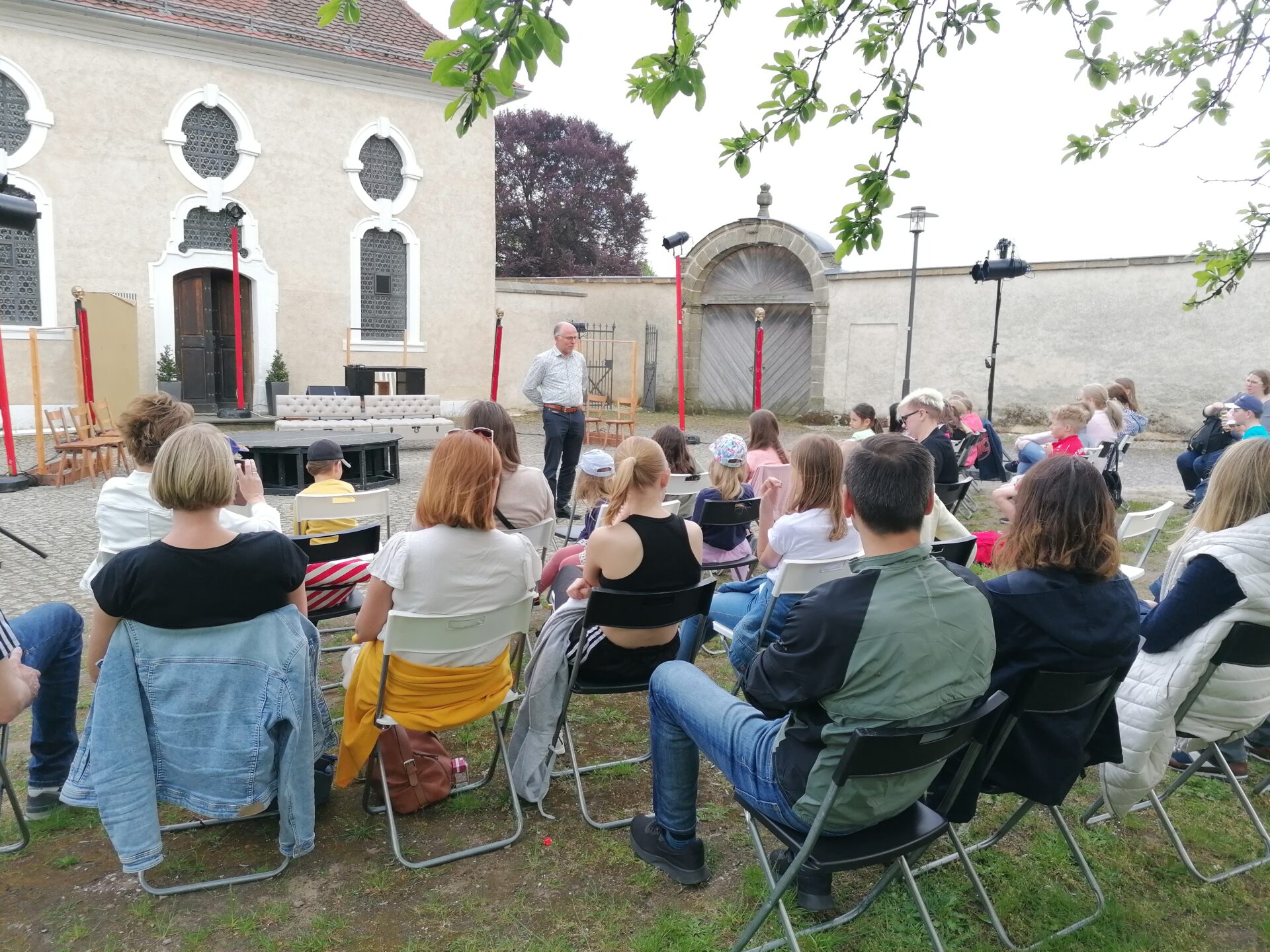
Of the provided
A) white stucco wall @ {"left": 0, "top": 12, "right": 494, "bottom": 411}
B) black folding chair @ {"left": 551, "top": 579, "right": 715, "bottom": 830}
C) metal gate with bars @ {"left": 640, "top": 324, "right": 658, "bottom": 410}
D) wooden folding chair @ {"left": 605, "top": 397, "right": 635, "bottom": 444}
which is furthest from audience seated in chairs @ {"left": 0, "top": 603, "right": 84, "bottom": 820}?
metal gate with bars @ {"left": 640, "top": 324, "right": 658, "bottom": 410}

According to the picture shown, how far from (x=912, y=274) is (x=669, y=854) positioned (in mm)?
14470

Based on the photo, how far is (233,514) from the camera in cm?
303

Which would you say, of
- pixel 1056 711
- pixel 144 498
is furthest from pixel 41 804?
pixel 1056 711

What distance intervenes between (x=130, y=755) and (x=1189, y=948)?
9.66 ft

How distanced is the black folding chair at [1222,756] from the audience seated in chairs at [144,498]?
9.50 ft

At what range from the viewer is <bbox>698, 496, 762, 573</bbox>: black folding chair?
4523 millimetres

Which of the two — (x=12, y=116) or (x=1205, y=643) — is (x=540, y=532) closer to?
(x=1205, y=643)

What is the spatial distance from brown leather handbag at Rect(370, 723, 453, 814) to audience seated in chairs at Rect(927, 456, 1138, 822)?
163cm

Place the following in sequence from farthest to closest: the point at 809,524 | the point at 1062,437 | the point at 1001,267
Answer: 1. the point at 1001,267
2. the point at 1062,437
3. the point at 809,524

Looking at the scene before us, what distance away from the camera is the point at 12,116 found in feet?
42.0

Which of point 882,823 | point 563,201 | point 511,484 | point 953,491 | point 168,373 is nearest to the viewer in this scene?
point 882,823

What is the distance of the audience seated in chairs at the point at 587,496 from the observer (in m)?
4.11

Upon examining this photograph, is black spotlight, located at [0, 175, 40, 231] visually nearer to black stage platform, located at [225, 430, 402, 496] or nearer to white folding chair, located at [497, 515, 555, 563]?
white folding chair, located at [497, 515, 555, 563]

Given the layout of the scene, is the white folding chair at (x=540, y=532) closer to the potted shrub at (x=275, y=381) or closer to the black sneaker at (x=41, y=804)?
the black sneaker at (x=41, y=804)
